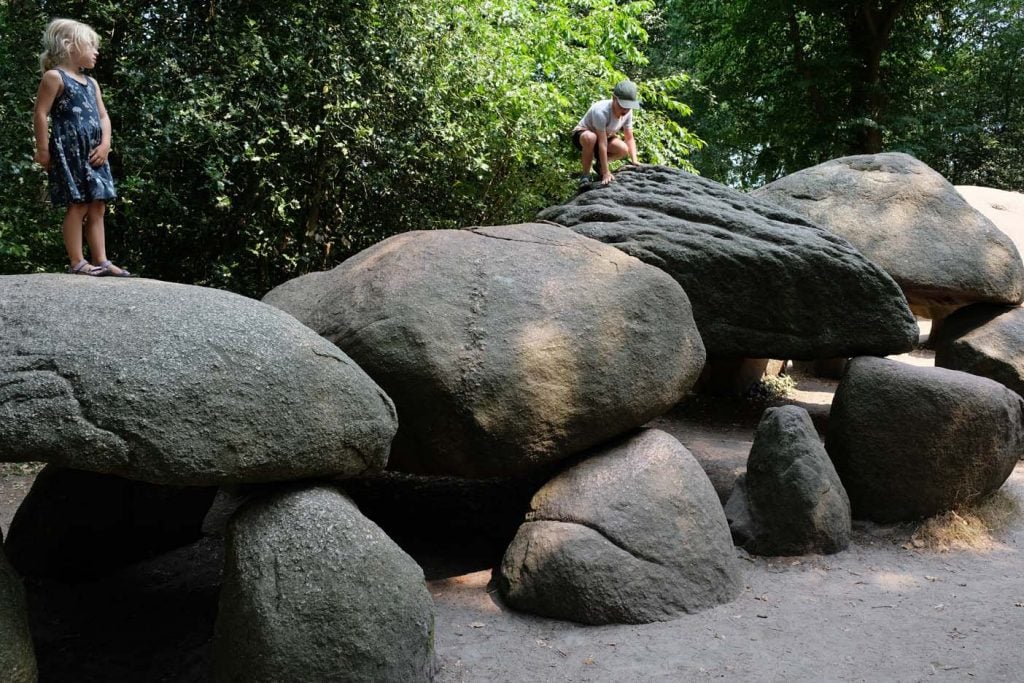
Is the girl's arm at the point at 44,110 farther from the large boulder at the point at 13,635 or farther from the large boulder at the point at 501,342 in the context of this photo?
the large boulder at the point at 13,635

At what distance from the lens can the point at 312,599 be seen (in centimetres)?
368

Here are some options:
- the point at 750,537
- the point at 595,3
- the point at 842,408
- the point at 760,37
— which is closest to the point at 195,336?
the point at 750,537

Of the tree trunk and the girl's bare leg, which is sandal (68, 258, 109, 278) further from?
the tree trunk

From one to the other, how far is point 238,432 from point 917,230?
263 inches

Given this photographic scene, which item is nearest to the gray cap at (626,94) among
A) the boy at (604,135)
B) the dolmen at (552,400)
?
the boy at (604,135)

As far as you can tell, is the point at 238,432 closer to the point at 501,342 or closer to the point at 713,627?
the point at 501,342

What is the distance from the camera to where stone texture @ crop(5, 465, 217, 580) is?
5.45 meters

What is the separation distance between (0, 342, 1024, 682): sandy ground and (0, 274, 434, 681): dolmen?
75cm

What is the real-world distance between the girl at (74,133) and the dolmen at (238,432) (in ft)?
3.21

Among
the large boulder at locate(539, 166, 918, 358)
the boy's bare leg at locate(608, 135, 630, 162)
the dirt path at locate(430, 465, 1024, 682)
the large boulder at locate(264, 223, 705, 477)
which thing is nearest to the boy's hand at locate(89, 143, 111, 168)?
the large boulder at locate(264, 223, 705, 477)

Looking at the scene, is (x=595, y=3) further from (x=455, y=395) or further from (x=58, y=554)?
(x=58, y=554)

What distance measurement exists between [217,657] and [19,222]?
5904 millimetres

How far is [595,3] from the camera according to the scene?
42.8 feet

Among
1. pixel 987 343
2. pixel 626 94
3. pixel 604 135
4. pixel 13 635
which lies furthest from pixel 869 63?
pixel 13 635
